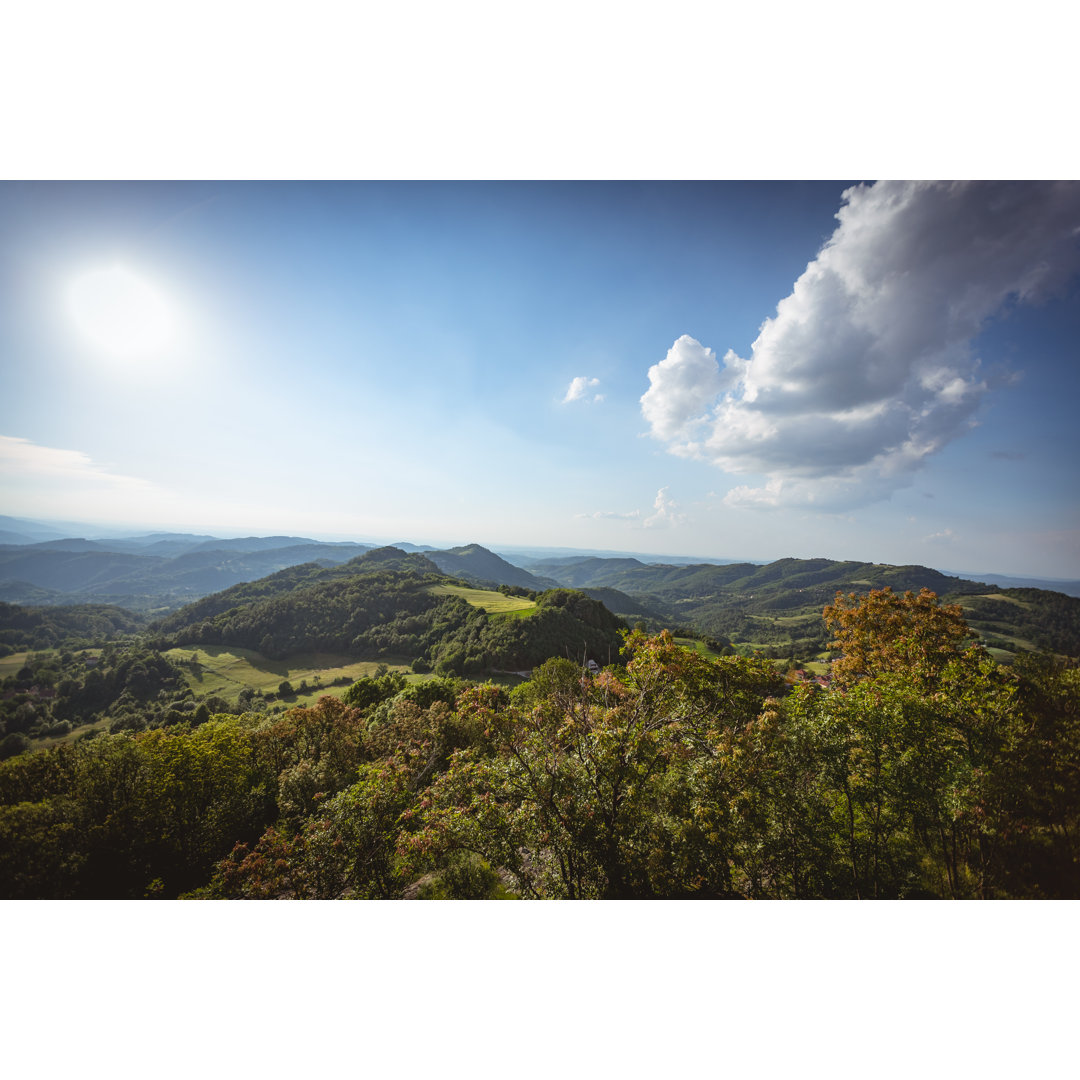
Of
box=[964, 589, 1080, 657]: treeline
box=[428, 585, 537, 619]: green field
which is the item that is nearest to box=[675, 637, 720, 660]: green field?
box=[428, 585, 537, 619]: green field

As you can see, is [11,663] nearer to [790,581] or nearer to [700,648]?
[700,648]

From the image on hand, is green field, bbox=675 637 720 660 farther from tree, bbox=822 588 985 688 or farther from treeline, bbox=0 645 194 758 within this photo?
treeline, bbox=0 645 194 758

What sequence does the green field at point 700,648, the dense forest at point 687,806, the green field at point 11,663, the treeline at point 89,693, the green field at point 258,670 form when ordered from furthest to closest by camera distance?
the green field at point 258,670, the treeline at point 89,693, the green field at point 11,663, the green field at point 700,648, the dense forest at point 687,806

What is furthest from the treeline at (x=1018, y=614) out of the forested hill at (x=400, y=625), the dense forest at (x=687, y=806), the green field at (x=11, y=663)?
the green field at (x=11, y=663)

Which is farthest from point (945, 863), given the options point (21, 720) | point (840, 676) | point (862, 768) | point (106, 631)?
point (106, 631)

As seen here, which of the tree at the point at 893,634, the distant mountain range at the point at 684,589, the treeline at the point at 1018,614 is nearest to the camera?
the tree at the point at 893,634

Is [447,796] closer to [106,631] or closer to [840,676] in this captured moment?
[840,676]

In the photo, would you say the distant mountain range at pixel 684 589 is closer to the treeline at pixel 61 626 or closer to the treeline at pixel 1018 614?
the treeline at pixel 1018 614
